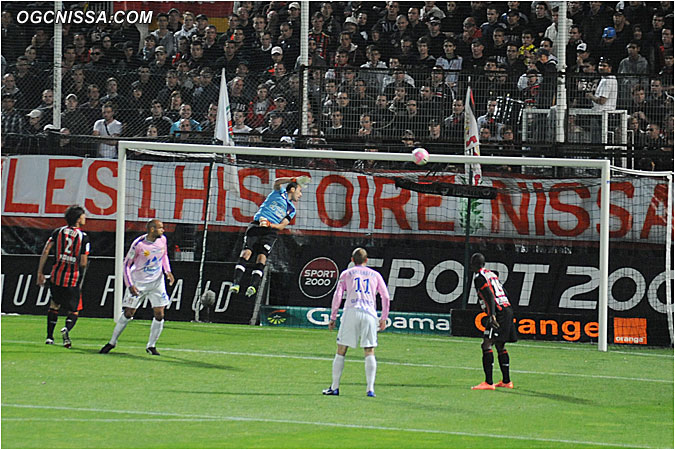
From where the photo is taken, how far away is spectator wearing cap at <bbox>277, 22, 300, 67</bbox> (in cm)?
2064

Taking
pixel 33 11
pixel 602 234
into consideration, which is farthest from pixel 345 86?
pixel 33 11

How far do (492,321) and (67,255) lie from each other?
6.16 m

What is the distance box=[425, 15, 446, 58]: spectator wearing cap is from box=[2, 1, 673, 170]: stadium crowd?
3cm

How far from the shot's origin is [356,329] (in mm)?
12328

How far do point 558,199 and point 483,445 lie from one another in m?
10.2

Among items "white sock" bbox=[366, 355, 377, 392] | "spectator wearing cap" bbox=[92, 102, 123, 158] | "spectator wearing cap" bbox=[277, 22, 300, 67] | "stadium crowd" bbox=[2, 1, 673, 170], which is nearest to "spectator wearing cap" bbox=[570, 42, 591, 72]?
"stadium crowd" bbox=[2, 1, 673, 170]

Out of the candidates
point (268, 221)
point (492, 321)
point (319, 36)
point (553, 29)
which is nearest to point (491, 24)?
point (553, 29)

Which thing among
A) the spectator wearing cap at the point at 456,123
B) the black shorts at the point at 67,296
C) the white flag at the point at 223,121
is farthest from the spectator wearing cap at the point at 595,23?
the black shorts at the point at 67,296

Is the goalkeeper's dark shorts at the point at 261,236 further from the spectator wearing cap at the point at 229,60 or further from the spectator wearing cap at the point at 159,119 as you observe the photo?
the spectator wearing cap at the point at 229,60

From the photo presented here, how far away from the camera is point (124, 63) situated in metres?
22.3

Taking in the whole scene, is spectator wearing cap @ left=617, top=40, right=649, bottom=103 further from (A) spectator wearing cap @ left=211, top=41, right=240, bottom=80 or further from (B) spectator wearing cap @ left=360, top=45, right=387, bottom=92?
(A) spectator wearing cap @ left=211, top=41, right=240, bottom=80

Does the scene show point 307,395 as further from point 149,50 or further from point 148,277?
point 149,50

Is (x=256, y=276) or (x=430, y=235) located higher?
(x=430, y=235)

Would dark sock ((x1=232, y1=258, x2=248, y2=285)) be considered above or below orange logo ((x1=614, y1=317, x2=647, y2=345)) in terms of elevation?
above
